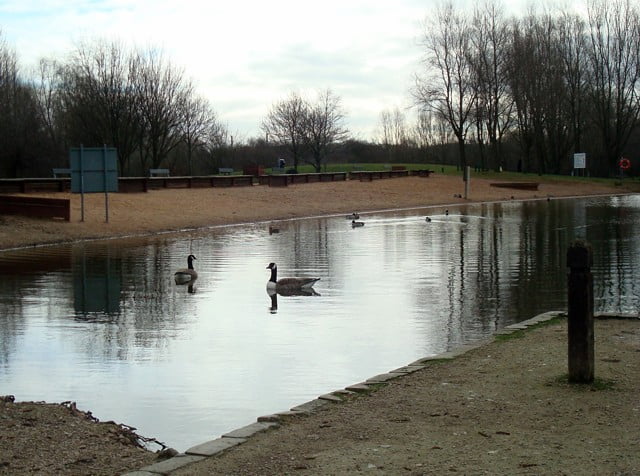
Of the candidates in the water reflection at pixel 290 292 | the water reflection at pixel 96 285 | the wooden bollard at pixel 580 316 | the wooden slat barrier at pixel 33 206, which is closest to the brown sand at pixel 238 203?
the wooden slat barrier at pixel 33 206

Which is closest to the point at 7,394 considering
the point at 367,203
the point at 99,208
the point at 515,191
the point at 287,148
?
the point at 99,208

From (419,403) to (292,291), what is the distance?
30.1 feet

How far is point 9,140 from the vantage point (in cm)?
5869

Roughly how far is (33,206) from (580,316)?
90.8 ft

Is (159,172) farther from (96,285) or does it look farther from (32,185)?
(96,285)

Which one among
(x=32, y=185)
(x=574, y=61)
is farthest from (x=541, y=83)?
(x=32, y=185)

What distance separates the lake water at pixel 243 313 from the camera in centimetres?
918

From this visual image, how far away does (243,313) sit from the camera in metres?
14.5

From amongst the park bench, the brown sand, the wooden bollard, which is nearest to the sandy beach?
the wooden bollard

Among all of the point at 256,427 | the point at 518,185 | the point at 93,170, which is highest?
the point at 93,170

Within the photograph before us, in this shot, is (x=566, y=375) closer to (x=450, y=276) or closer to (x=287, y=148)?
(x=450, y=276)

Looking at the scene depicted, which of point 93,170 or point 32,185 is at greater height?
point 93,170

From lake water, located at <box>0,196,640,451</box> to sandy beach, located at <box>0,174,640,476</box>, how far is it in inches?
34.2

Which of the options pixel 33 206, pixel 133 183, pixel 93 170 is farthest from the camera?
pixel 133 183
